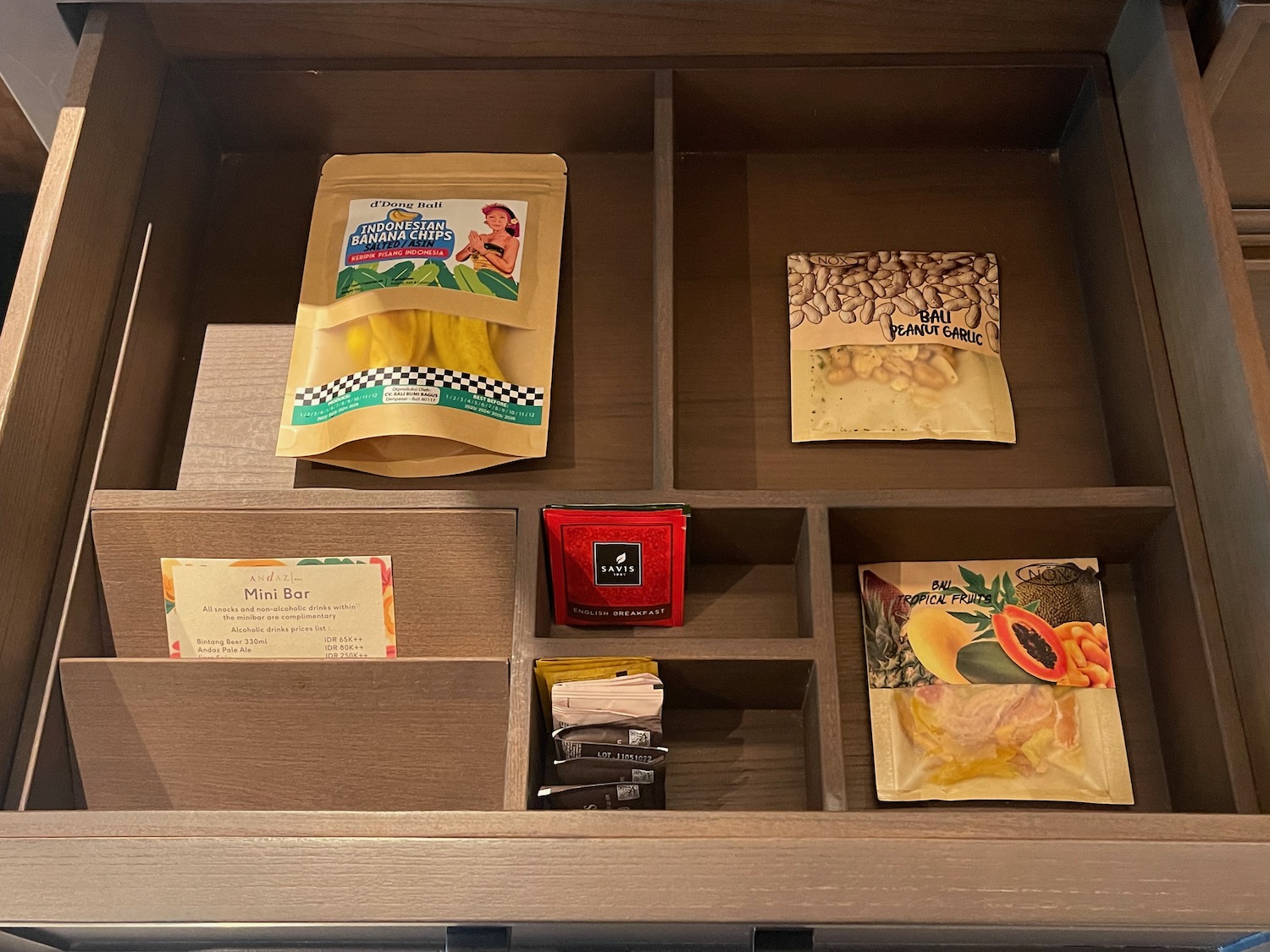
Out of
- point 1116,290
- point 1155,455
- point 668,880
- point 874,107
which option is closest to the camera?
point 668,880

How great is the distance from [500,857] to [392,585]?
0.40 m

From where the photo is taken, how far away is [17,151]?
158 cm

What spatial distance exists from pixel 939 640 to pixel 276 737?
0.80 meters

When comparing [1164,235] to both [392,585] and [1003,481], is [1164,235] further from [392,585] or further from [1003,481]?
[392,585]

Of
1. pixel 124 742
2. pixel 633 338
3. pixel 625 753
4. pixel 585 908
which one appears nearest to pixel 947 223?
pixel 633 338

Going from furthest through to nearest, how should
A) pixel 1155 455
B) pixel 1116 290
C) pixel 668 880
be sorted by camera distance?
pixel 1116 290 → pixel 1155 455 → pixel 668 880

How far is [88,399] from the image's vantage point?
129cm

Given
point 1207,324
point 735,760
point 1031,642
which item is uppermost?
point 1207,324

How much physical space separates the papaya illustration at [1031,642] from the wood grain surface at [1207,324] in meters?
0.19

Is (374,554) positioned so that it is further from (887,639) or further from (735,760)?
(887,639)

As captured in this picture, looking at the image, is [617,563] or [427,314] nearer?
[617,563]

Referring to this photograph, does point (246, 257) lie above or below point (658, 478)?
above

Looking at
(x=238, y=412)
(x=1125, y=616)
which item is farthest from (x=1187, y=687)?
(x=238, y=412)

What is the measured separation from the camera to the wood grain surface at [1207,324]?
3.66 ft
